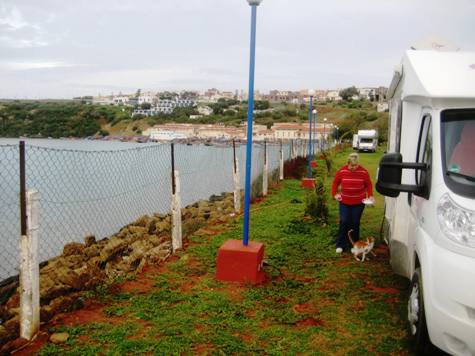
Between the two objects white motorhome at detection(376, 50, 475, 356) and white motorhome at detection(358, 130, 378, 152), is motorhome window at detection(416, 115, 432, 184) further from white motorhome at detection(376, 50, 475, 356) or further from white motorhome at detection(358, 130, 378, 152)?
white motorhome at detection(358, 130, 378, 152)

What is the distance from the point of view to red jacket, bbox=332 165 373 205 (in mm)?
7469

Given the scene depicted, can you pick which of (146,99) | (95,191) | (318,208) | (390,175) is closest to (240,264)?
(390,175)

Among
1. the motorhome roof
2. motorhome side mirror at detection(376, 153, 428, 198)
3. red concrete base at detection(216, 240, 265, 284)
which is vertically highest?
the motorhome roof

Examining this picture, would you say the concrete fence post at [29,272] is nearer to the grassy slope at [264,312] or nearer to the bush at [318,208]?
the grassy slope at [264,312]

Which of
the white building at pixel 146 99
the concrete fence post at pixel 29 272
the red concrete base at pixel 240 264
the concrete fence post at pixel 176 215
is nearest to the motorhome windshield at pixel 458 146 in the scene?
the red concrete base at pixel 240 264

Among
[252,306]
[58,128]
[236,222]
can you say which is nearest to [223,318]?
[252,306]

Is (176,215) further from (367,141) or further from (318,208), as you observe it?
(367,141)

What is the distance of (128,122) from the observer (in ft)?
222

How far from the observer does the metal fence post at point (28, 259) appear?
4.44 m

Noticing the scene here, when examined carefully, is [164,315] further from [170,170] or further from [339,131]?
[339,131]

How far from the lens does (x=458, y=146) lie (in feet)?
12.6

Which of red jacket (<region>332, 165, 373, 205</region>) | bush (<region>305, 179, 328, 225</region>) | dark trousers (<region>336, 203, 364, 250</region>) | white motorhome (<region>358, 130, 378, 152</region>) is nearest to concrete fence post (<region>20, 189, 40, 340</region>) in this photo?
red jacket (<region>332, 165, 373, 205</region>)

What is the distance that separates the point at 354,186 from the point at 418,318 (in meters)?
3.65

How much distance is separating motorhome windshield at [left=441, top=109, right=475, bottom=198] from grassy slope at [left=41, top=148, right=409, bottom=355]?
5.66ft
